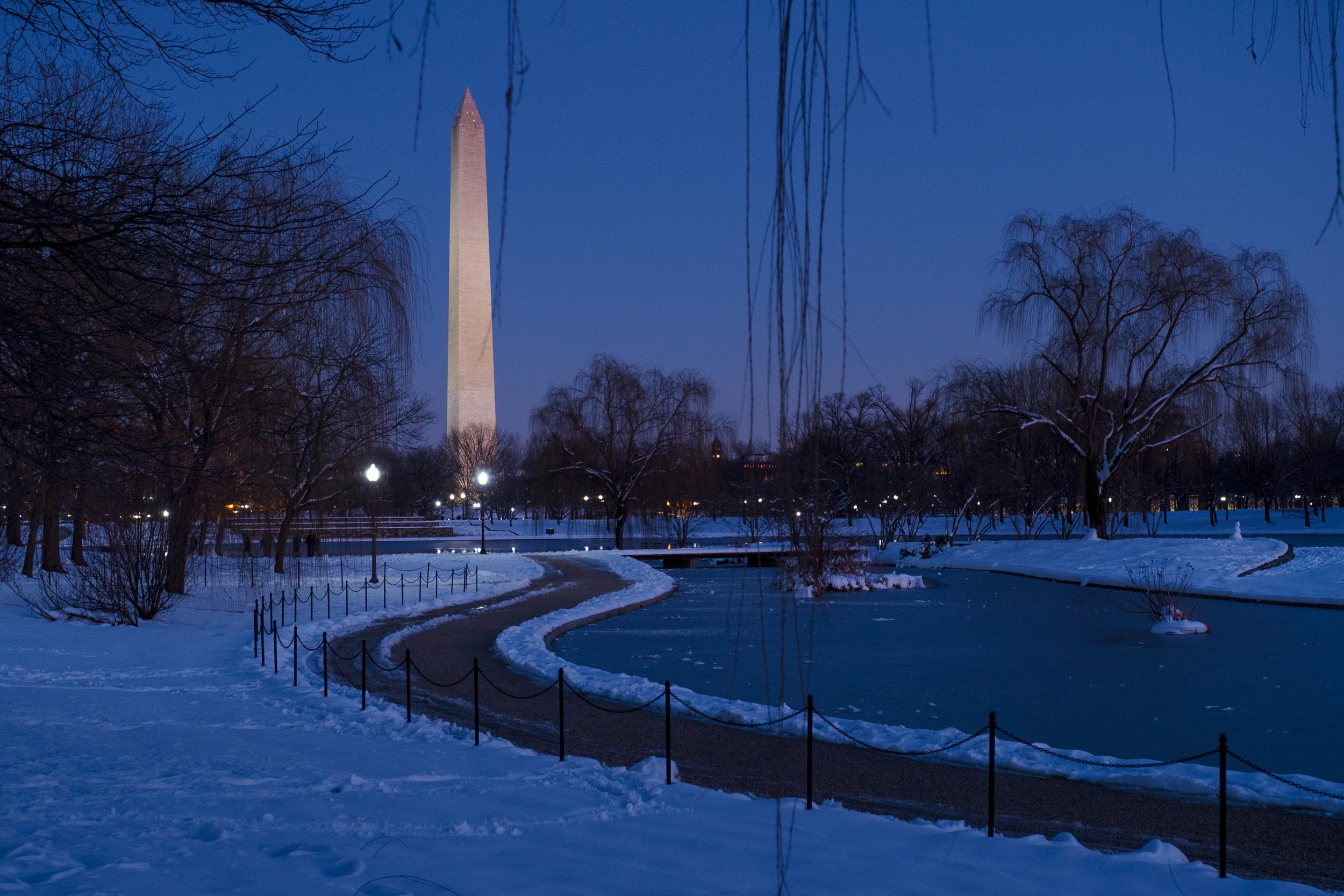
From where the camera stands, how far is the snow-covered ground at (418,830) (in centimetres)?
501

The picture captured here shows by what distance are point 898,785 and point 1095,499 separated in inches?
1134

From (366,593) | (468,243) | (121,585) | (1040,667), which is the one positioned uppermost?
(468,243)

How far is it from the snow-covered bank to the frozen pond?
5.35 feet

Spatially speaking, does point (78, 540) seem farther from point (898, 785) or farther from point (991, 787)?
point (991, 787)

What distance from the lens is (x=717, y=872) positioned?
17.2 feet

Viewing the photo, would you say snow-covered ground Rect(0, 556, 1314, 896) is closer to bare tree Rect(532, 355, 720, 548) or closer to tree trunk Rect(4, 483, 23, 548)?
tree trunk Rect(4, 483, 23, 548)

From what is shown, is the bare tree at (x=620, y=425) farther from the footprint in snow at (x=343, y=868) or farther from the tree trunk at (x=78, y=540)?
the footprint in snow at (x=343, y=868)

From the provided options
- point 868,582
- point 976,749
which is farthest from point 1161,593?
point 976,749

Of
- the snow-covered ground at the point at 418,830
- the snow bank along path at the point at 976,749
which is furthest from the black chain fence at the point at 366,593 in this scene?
the snow-covered ground at the point at 418,830

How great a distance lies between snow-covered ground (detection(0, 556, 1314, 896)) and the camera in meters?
5.01

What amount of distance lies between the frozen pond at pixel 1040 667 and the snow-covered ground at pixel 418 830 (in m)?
1.04

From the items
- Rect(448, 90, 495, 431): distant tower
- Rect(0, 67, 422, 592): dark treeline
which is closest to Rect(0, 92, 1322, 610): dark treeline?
Rect(0, 67, 422, 592): dark treeline

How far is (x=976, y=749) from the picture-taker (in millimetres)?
9148

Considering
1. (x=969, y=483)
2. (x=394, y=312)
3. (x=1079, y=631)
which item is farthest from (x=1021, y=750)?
(x=969, y=483)
